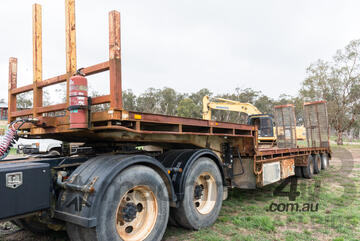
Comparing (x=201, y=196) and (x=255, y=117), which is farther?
(x=255, y=117)

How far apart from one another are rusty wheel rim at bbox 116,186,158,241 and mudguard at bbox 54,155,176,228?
0.35m

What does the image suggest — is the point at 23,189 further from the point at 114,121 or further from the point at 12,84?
the point at 12,84

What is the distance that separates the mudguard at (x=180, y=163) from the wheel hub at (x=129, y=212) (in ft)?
2.78

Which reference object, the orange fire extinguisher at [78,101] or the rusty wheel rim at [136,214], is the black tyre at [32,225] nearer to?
the rusty wheel rim at [136,214]

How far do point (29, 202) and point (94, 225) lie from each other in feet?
2.24

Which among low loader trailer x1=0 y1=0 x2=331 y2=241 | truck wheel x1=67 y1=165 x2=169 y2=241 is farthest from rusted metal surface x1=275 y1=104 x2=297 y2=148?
truck wheel x1=67 y1=165 x2=169 y2=241

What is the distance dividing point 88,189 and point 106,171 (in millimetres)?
270

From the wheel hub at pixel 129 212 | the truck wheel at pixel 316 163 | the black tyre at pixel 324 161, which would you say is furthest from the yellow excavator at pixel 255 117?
the wheel hub at pixel 129 212

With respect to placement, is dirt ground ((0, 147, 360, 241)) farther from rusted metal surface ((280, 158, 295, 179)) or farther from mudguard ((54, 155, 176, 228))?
mudguard ((54, 155, 176, 228))

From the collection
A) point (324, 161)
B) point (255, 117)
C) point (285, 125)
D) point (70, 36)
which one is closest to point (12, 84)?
point (70, 36)

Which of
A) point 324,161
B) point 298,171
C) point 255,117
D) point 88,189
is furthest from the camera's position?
point 255,117

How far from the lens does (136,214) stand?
3.32 meters

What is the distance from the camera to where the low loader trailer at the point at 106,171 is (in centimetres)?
277

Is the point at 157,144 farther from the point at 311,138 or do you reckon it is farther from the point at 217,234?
the point at 311,138
